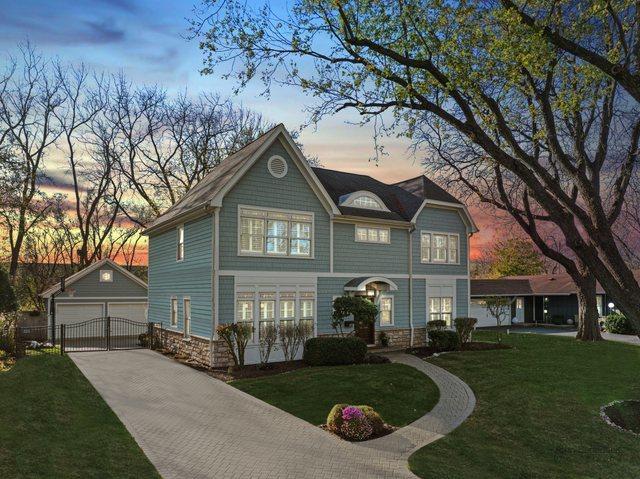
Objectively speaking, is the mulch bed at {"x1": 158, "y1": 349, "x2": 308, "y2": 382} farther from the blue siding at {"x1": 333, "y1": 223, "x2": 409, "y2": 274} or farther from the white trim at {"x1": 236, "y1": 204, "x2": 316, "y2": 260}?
the blue siding at {"x1": 333, "y1": 223, "x2": 409, "y2": 274}

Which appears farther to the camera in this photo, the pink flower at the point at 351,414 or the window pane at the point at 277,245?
the window pane at the point at 277,245

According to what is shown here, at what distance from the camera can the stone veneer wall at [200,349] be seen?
57.8 ft

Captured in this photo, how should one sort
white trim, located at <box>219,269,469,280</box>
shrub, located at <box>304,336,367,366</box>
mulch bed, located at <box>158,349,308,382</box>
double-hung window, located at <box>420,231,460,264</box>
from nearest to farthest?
1. mulch bed, located at <box>158,349,308,382</box>
2. shrub, located at <box>304,336,367,366</box>
3. white trim, located at <box>219,269,469,280</box>
4. double-hung window, located at <box>420,231,460,264</box>

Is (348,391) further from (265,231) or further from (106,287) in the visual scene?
(106,287)

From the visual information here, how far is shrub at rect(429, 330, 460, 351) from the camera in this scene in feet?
73.8

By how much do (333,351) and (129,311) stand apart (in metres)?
19.2

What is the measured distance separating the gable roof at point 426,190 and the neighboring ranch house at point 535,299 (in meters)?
17.1

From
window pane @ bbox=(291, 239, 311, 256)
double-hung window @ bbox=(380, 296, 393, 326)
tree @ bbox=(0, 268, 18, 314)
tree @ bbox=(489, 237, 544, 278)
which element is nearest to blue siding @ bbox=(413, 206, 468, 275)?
double-hung window @ bbox=(380, 296, 393, 326)

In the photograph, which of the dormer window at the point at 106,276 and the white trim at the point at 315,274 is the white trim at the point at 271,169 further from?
the dormer window at the point at 106,276

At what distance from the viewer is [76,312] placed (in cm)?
3028

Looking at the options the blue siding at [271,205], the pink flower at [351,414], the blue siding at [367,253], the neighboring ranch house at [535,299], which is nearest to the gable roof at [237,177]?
the blue siding at [271,205]

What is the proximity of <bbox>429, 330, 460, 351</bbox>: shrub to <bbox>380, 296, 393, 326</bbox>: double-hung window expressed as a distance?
84.3 inches

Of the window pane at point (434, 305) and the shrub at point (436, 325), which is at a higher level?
the window pane at point (434, 305)

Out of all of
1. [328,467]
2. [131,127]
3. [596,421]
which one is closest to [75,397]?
[328,467]
